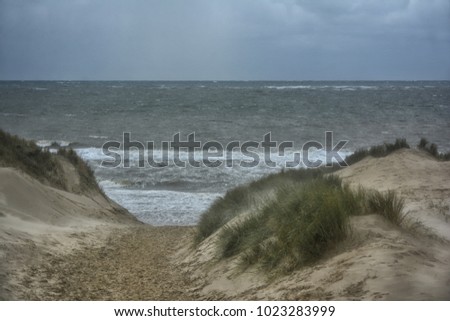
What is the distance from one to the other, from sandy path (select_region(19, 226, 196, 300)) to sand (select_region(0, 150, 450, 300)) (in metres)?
0.01

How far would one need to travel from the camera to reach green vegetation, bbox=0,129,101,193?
14.7 m

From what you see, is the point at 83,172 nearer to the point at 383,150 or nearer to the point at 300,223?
the point at 383,150

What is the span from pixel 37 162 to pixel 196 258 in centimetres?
853

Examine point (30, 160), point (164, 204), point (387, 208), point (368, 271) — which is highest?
point (30, 160)

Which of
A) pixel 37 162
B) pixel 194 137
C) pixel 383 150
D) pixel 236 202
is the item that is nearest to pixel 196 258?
pixel 236 202

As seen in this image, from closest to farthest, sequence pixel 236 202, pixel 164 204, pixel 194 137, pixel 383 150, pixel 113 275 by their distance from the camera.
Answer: pixel 113 275 < pixel 236 202 < pixel 383 150 < pixel 164 204 < pixel 194 137

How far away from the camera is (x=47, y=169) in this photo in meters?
15.9

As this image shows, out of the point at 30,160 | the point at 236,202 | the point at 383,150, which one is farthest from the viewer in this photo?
the point at 30,160

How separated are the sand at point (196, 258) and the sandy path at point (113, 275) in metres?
0.01

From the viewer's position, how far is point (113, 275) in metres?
8.17

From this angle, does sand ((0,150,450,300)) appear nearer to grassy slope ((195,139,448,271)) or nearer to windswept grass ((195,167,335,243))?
grassy slope ((195,139,448,271))

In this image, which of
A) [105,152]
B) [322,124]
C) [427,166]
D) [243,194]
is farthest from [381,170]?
[322,124]

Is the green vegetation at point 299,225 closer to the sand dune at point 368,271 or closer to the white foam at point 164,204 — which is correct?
the sand dune at point 368,271
